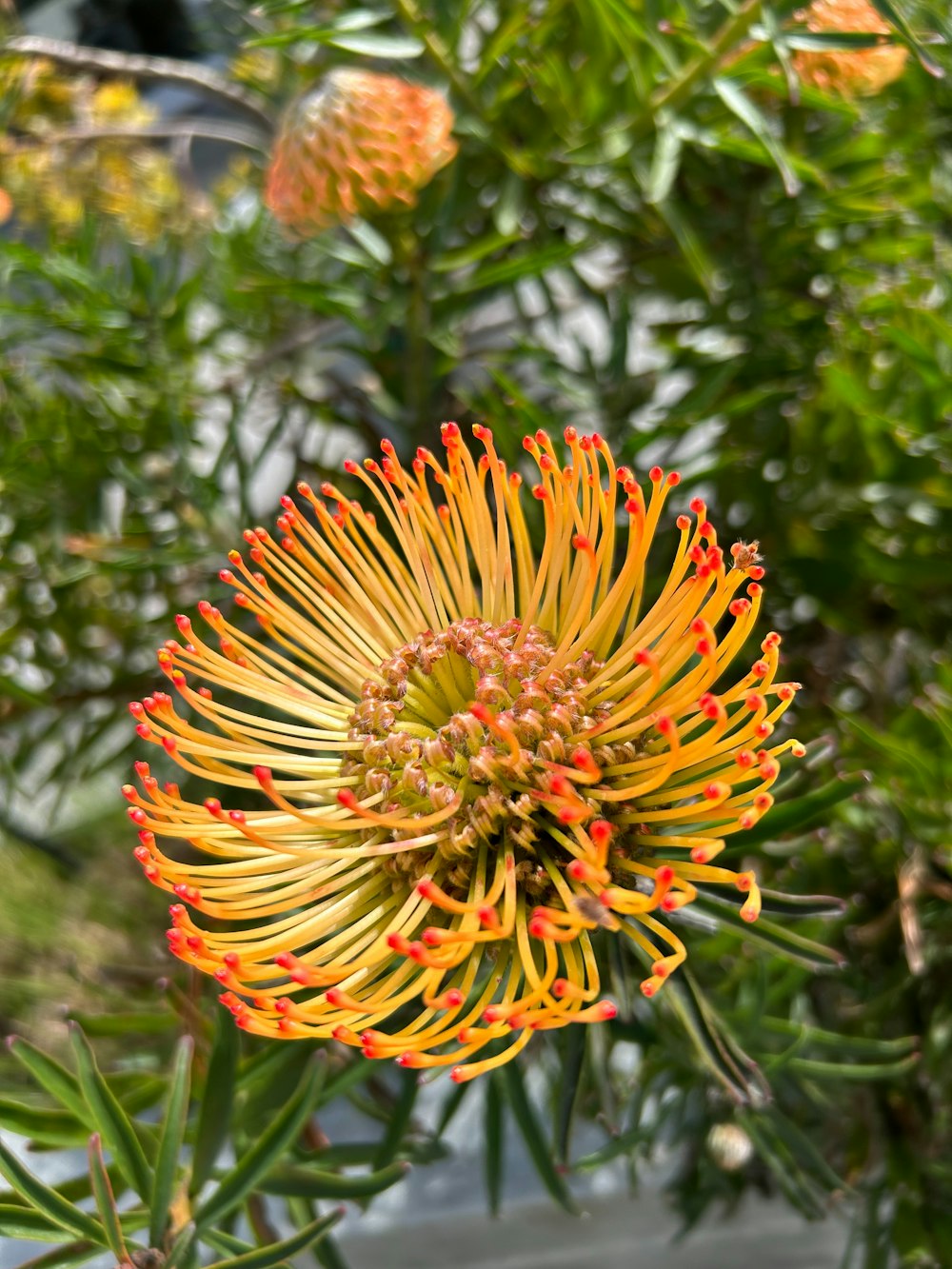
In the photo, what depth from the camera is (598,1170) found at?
0.58 m

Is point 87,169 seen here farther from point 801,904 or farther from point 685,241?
point 801,904

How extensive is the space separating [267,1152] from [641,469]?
1.13 ft

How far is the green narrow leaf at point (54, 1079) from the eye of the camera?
0.27 meters

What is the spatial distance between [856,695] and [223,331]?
42 cm

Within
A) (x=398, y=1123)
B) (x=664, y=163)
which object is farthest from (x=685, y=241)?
(x=398, y=1123)

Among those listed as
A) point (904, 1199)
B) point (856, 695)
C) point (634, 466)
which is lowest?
point (904, 1199)

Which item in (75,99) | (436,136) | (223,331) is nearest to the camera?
(436,136)

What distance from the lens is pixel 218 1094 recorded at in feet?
0.90

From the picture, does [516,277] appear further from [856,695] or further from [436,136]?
[856,695]

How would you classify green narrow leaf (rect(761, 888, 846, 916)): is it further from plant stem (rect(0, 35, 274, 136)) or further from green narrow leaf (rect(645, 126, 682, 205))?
plant stem (rect(0, 35, 274, 136))

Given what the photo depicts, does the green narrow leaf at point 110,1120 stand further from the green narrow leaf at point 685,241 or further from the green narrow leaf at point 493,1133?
the green narrow leaf at point 685,241

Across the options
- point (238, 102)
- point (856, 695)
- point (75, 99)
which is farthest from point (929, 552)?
point (75, 99)

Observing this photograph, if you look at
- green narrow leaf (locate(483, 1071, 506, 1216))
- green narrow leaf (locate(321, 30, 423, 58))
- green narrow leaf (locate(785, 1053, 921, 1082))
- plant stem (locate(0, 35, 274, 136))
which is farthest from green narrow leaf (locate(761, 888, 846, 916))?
plant stem (locate(0, 35, 274, 136))

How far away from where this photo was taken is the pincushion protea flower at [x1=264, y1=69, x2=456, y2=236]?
0.37m
